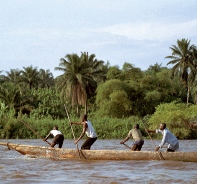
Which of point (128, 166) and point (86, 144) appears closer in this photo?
point (128, 166)

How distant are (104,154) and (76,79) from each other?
3948 cm

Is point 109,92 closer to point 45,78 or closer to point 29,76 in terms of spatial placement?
point 29,76

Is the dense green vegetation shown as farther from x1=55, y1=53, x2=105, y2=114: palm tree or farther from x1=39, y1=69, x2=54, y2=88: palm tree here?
x1=39, y1=69, x2=54, y2=88: palm tree

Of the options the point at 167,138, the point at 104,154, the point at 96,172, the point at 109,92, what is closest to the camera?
the point at 96,172

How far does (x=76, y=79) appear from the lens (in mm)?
55281

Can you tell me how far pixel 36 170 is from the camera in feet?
45.3

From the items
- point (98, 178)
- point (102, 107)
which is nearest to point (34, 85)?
point (102, 107)

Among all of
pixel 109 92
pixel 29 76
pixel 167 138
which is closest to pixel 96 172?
pixel 167 138

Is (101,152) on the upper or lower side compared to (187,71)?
lower

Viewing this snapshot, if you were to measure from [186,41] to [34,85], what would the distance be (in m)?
22.4

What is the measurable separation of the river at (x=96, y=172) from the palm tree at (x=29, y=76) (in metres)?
50.7

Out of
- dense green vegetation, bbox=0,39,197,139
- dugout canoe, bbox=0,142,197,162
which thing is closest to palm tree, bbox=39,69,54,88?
dense green vegetation, bbox=0,39,197,139

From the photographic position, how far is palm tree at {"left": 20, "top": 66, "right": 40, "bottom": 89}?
66.6 metres

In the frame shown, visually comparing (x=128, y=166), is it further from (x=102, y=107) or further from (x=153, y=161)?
(x=102, y=107)
